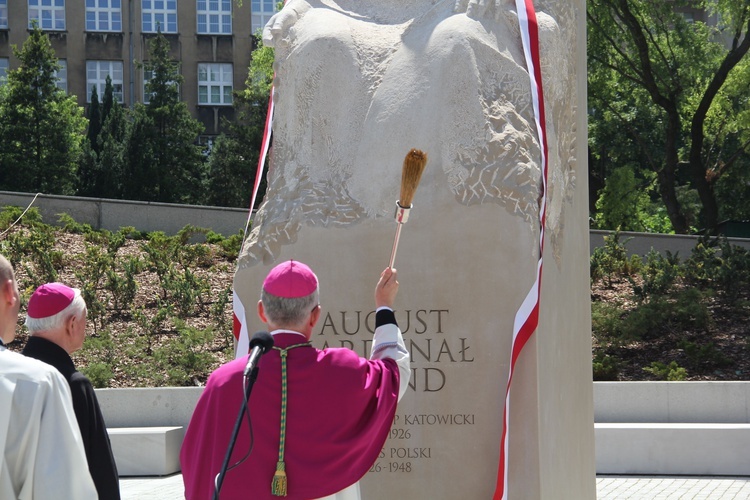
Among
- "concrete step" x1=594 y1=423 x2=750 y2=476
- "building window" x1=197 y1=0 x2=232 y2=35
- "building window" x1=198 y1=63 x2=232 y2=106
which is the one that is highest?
"building window" x1=197 y1=0 x2=232 y2=35

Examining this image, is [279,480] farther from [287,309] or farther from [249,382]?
[287,309]

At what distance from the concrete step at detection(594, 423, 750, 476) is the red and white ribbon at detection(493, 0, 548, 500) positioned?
5879mm

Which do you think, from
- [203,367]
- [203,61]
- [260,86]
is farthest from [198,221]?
[203,61]

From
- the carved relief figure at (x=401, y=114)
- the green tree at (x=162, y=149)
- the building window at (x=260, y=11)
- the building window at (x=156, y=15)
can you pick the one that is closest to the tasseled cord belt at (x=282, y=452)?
the carved relief figure at (x=401, y=114)

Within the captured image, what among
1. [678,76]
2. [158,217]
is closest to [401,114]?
[158,217]

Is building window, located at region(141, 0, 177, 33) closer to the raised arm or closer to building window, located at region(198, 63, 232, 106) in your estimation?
building window, located at region(198, 63, 232, 106)

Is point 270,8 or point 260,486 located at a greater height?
point 270,8

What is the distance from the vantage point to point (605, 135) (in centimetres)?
3331

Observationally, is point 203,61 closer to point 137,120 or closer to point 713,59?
point 137,120

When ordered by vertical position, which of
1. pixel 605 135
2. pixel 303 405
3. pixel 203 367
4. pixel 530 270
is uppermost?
pixel 605 135

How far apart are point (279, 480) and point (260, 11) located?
149ft

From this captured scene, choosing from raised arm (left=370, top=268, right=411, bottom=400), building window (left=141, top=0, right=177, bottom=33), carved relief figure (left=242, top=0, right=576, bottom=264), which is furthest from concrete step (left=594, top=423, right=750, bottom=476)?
building window (left=141, top=0, right=177, bottom=33)

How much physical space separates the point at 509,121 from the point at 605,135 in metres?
28.0

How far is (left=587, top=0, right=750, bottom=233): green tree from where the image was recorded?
20.7 meters
